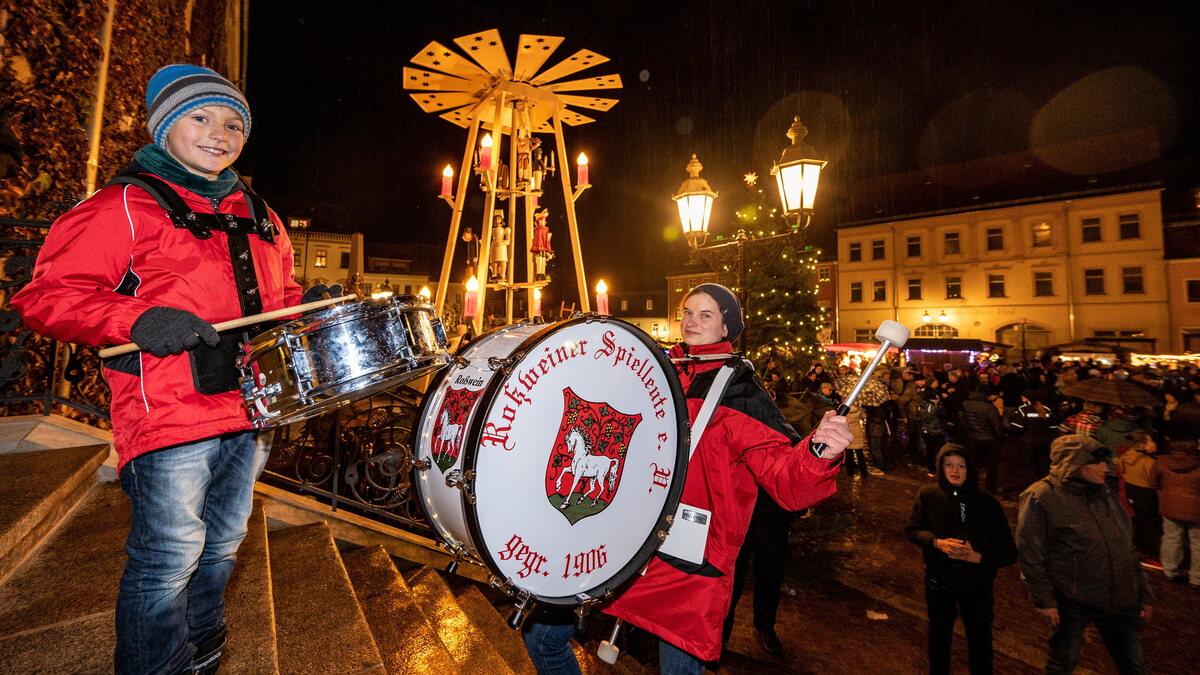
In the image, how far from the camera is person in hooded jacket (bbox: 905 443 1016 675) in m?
3.80

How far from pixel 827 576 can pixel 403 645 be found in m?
4.93

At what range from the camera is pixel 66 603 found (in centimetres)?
225

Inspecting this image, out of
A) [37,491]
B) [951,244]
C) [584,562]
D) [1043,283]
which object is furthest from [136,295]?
[951,244]

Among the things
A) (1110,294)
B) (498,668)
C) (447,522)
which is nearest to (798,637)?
(498,668)

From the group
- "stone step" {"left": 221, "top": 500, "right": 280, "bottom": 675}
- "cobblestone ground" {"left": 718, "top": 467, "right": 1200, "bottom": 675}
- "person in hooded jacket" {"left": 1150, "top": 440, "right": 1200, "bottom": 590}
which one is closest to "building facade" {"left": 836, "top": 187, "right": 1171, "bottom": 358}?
"person in hooded jacket" {"left": 1150, "top": 440, "right": 1200, "bottom": 590}

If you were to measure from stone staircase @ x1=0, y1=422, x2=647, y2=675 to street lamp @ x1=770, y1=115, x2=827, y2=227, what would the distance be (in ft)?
16.1

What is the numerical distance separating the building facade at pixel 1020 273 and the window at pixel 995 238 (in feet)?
0.16

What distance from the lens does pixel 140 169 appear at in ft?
5.92

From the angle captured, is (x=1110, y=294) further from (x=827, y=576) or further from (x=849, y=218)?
(x=827, y=576)

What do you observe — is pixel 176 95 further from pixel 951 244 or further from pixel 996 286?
pixel 951 244

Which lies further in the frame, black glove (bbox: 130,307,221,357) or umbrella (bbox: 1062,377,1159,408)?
umbrella (bbox: 1062,377,1159,408)

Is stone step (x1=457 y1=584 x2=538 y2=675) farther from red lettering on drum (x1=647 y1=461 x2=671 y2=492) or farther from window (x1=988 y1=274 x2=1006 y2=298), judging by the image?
window (x1=988 y1=274 x2=1006 y2=298)

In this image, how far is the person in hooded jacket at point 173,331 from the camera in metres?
1.56

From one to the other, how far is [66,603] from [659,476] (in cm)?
A: 269
